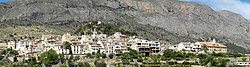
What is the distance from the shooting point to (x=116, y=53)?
79.9m

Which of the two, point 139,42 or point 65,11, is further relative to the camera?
point 65,11

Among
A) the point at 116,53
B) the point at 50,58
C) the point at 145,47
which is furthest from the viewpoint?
the point at 145,47

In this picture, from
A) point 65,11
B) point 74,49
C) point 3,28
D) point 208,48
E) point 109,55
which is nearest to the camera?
point 109,55

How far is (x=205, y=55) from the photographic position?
77125 mm

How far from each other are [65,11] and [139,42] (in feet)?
330

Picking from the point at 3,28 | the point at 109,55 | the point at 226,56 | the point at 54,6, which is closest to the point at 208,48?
the point at 226,56

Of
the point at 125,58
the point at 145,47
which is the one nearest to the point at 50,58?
the point at 125,58

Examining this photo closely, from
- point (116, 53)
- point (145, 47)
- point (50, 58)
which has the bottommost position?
point (145, 47)

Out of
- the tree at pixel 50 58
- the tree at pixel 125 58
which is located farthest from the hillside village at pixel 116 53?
the tree at pixel 50 58

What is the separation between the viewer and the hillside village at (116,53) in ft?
238

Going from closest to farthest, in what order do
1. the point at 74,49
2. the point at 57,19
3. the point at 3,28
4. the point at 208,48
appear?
the point at 74,49, the point at 208,48, the point at 3,28, the point at 57,19

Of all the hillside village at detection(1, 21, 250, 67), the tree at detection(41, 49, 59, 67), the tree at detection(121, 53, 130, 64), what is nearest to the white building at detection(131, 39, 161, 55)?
the hillside village at detection(1, 21, 250, 67)

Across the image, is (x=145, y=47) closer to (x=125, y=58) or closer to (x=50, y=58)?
(x=125, y=58)

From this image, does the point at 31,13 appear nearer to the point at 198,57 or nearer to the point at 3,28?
the point at 3,28
